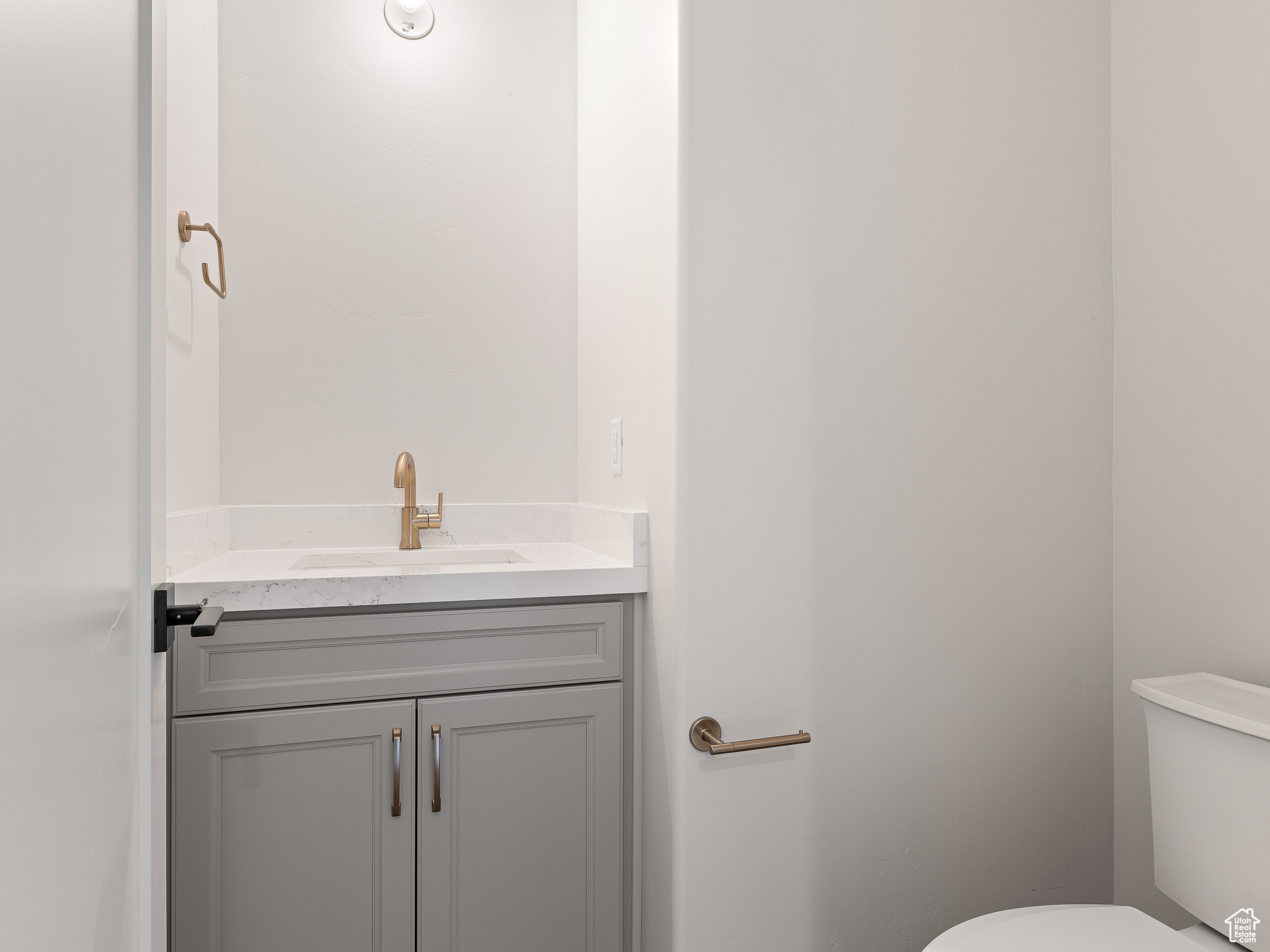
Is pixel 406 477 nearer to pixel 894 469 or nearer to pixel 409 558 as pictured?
pixel 409 558

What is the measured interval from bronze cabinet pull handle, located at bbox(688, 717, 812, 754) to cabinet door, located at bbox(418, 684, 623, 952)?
0.24m

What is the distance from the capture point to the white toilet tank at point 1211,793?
93cm

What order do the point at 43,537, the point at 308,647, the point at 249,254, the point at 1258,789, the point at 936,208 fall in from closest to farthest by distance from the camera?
the point at 43,537 < the point at 1258,789 < the point at 308,647 < the point at 936,208 < the point at 249,254

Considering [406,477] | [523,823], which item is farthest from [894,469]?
[406,477]

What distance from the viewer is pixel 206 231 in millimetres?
1433

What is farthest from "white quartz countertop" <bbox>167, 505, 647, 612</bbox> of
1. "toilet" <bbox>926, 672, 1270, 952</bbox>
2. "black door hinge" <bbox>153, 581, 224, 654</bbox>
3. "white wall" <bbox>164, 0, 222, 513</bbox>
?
"toilet" <bbox>926, 672, 1270, 952</bbox>

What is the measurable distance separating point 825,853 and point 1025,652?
556 mm

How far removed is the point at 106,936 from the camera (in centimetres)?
48

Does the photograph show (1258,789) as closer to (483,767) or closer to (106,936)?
(483,767)

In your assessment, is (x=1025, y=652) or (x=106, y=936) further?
(x=1025, y=652)

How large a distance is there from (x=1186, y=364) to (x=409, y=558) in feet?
5.44

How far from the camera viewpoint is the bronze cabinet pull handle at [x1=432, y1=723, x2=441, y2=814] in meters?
1.23

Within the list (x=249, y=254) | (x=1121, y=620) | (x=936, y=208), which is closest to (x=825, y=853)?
(x=1121, y=620)

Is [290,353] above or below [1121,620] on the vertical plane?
above
